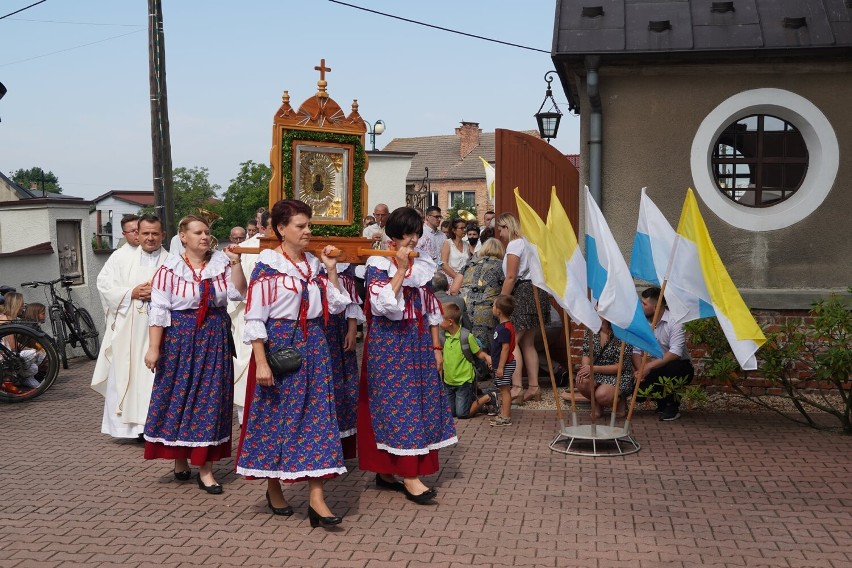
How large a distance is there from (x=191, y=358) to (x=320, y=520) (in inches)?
64.9

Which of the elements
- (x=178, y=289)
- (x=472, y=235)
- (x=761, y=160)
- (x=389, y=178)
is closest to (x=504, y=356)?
(x=178, y=289)

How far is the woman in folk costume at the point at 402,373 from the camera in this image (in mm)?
6562

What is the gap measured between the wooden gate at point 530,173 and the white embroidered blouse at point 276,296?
19.3 ft

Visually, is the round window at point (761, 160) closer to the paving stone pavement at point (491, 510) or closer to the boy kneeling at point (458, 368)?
the paving stone pavement at point (491, 510)

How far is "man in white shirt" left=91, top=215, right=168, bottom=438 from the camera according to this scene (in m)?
8.40

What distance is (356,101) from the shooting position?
7230 mm

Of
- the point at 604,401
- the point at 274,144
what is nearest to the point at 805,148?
the point at 604,401

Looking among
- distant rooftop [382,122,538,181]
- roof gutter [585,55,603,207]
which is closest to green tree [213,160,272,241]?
distant rooftop [382,122,538,181]

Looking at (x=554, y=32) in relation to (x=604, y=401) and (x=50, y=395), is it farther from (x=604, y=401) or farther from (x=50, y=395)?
(x=50, y=395)

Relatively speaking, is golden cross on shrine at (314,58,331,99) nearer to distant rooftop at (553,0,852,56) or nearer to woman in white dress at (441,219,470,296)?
distant rooftop at (553,0,852,56)

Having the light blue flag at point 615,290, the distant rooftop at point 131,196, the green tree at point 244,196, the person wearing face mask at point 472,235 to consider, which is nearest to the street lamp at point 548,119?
the person wearing face mask at point 472,235

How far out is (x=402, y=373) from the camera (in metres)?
6.62

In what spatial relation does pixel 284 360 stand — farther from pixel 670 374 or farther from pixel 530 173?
pixel 530 173

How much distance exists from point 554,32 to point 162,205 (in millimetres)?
6955
